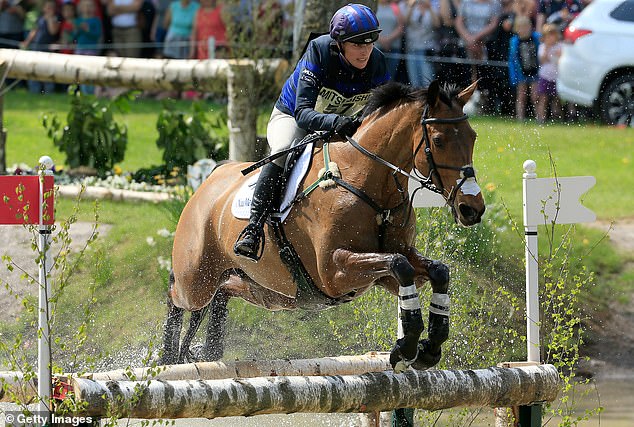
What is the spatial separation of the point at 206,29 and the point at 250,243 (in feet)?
29.4

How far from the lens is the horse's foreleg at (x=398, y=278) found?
490 centimetres

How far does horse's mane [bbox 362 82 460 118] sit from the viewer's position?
5211mm

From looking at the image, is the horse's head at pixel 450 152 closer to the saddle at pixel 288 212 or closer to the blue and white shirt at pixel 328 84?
the blue and white shirt at pixel 328 84

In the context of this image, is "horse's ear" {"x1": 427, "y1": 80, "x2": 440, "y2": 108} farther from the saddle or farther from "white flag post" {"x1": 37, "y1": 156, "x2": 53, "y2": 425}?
"white flag post" {"x1": 37, "y1": 156, "x2": 53, "y2": 425}

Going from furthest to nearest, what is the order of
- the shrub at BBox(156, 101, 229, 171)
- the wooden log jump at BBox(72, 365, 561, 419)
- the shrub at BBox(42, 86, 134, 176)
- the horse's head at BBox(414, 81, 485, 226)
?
the shrub at BBox(42, 86, 134, 176) < the shrub at BBox(156, 101, 229, 171) < the horse's head at BBox(414, 81, 485, 226) < the wooden log jump at BBox(72, 365, 561, 419)

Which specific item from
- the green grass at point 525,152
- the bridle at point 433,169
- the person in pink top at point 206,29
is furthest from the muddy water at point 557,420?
the person in pink top at point 206,29

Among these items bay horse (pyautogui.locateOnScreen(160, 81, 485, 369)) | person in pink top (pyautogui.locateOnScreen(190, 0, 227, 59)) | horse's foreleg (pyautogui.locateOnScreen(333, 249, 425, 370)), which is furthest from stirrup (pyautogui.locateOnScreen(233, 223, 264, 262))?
person in pink top (pyautogui.locateOnScreen(190, 0, 227, 59))

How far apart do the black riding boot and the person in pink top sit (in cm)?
811

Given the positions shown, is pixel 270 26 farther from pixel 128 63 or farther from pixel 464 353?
pixel 464 353

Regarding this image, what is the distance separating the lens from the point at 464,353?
6.83 metres

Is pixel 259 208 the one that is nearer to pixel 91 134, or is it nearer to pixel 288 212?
pixel 288 212

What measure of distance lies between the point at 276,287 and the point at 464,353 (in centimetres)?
146

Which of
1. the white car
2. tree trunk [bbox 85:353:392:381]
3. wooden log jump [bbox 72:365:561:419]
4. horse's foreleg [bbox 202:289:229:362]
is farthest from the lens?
the white car

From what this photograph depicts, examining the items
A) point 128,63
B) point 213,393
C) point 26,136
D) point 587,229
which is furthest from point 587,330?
point 26,136
